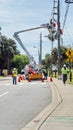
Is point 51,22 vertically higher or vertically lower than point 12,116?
higher

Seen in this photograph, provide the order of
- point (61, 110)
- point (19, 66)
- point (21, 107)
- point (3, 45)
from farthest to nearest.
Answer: point (19, 66), point (3, 45), point (21, 107), point (61, 110)

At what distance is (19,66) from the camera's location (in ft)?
559

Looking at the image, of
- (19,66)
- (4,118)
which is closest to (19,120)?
(4,118)

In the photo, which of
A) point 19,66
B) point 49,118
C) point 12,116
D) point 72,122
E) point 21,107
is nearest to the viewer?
point 72,122

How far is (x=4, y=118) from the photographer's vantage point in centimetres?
1697

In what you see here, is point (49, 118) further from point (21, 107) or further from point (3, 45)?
point (3, 45)

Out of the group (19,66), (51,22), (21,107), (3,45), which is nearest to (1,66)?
(3,45)

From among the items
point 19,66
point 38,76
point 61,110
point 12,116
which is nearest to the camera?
point 12,116

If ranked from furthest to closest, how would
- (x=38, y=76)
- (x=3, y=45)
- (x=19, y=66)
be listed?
1. (x=19, y=66)
2. (x=3, y=45)
3. (x=38, y=76)

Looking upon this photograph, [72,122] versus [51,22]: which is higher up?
Answer: [51,22]

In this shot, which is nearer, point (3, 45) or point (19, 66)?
point (3, 45)

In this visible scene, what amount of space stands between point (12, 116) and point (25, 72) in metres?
44.0

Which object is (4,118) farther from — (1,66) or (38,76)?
(1,66)

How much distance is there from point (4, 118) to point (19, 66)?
15348 centimetres
